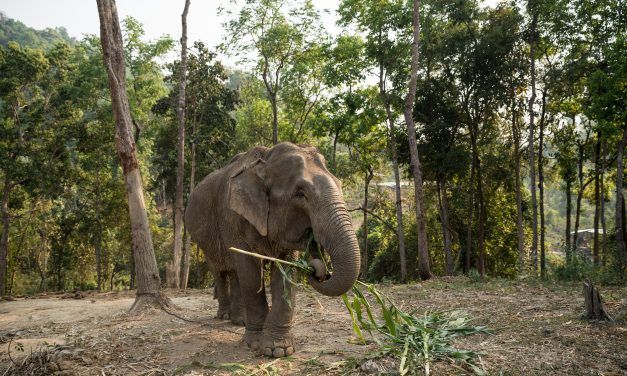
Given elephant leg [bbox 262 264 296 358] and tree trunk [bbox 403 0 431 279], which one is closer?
elephant leg [bbox 262 264 296 358]

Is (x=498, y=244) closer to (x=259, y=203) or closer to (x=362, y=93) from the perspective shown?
(x=362, y=93)

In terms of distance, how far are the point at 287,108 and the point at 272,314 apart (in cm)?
2101

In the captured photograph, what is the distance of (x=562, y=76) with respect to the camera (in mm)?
22094

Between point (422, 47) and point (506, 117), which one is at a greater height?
point (422, 47)

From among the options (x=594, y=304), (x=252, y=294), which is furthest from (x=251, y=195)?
(x=594, y=304)

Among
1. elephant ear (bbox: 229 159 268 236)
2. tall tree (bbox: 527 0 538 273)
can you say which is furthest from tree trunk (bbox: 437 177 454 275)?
elephant ear (bbox: 229 159 268 236)

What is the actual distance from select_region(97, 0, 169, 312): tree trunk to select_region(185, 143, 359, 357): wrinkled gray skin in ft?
13.4

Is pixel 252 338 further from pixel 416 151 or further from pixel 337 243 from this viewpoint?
pixel 416 151

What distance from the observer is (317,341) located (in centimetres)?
713

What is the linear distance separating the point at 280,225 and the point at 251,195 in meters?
0.59

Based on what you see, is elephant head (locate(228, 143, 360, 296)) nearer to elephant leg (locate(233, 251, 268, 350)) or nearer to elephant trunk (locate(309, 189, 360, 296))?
elephant trunk (locate(309, 189, 360, 296))

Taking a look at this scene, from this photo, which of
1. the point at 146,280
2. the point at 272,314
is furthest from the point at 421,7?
the point at 272,314

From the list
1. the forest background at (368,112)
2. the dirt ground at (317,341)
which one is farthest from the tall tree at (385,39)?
the dirt ground at (317,341)

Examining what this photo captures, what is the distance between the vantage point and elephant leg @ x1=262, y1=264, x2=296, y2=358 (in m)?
6.39
